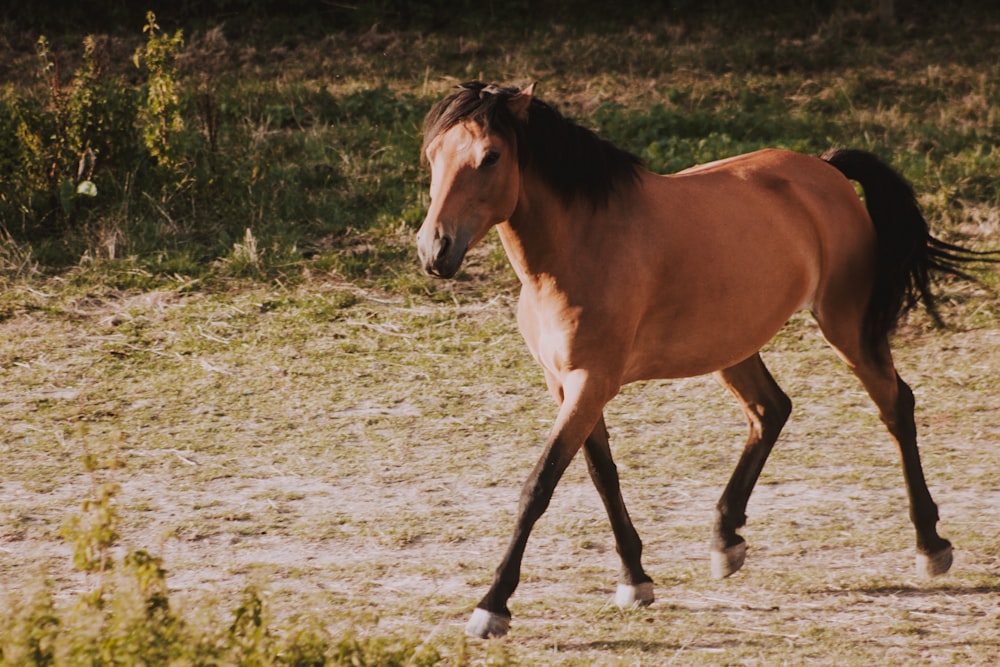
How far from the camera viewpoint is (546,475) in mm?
3500

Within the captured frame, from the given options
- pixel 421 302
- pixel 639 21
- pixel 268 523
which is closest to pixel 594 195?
pixel 268 523

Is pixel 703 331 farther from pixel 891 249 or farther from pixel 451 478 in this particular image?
pixel 451 478

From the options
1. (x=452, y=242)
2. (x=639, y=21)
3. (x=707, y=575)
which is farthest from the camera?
(x=639, y=21)

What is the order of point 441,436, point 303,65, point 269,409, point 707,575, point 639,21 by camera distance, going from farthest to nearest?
1. point 639,21
2. point 303,65
3. point 269,409
4. point 441,436
5. point 707,575

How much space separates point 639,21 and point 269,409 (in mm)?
8894

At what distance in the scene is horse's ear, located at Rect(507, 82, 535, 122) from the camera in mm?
3424

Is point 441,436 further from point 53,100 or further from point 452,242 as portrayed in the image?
point 53,100

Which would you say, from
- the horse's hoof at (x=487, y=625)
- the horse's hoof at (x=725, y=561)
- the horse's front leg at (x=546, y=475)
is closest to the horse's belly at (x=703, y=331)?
the horse's front leg at (x=546, y=475)

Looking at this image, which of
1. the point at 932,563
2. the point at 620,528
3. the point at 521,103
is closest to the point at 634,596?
the point at 620,528

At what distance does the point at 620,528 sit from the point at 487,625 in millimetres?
591

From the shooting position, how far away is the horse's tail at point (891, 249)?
13.7 feet

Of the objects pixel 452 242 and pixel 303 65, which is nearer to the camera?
pixel 452 242

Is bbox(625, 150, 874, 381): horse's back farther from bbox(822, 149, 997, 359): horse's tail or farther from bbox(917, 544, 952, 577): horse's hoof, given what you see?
bbox(917, 544, 952, 577): horse's hoof

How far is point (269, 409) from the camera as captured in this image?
5621 mm
